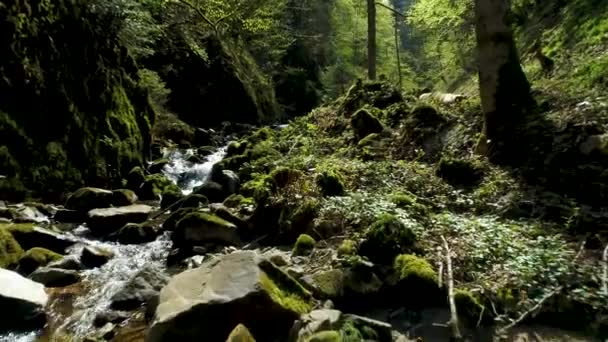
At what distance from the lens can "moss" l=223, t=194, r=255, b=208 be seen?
9.24 meters

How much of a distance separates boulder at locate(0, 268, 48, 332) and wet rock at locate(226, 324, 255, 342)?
8.38 ft

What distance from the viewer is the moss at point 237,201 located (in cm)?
924

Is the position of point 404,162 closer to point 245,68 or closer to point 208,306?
point 208,306

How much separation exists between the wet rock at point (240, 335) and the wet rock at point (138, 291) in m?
1.80

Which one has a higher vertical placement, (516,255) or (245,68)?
(245,68)

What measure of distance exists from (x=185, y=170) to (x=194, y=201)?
490 centimetres

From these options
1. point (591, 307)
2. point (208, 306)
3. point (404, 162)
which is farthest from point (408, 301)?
point (404, 162)

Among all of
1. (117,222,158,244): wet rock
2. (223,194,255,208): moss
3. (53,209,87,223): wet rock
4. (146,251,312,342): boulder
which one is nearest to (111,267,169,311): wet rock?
(146,251,312,342): boulder

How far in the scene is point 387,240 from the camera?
18.8ft

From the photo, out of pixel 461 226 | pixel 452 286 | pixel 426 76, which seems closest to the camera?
pixel 452 286

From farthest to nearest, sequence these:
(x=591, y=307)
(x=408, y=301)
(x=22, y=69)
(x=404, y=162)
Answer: (x=22, y=69) → (x=404, y=162) → (x=408, y=301) → (x=591, y=307)

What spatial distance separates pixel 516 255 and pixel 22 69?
372 inches

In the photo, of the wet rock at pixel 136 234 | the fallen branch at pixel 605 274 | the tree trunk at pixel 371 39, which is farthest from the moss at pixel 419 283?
the tree trunk at pixel 371 39

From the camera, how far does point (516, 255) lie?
5164 millimetres
